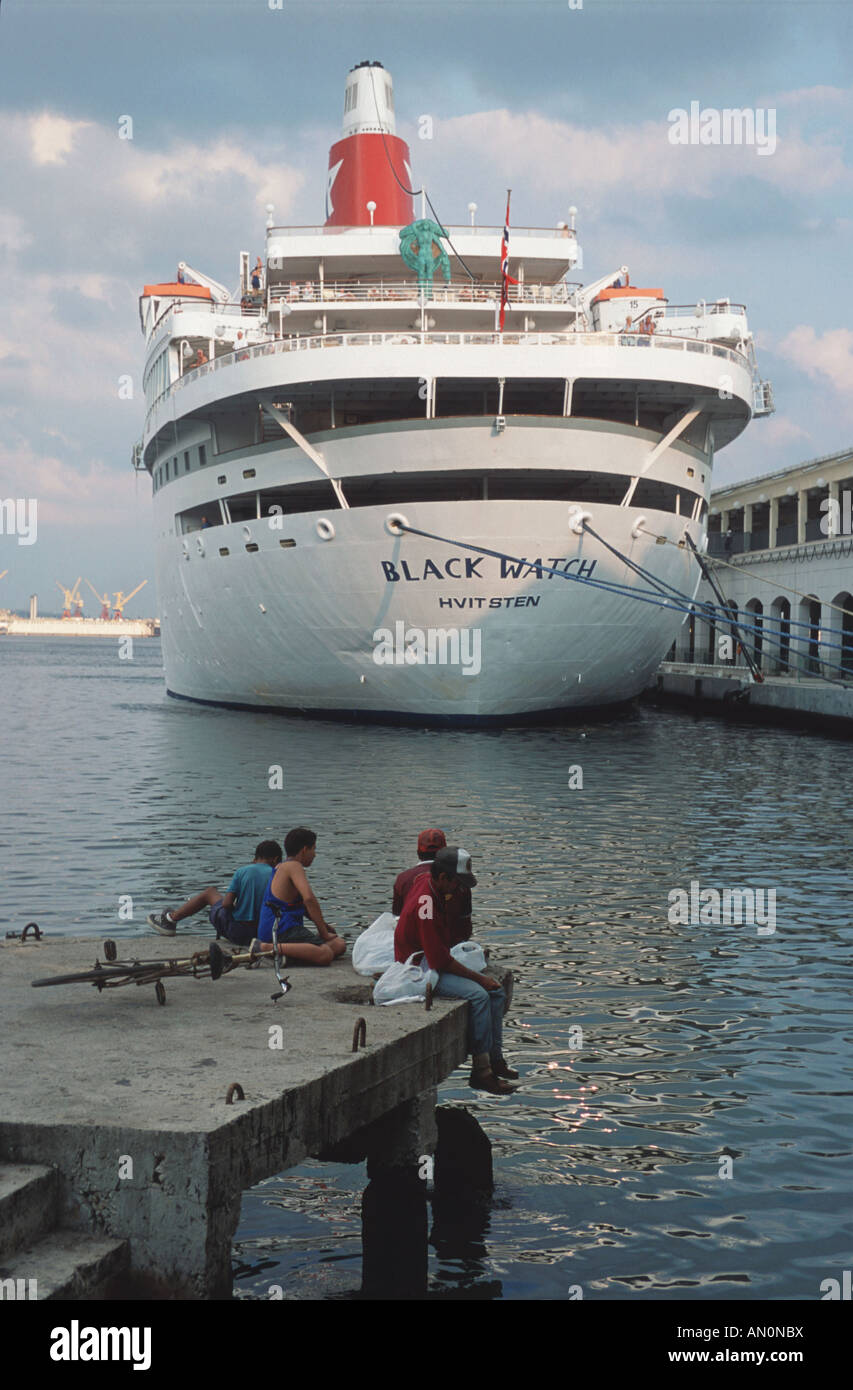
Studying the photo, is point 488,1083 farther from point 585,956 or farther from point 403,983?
point 585,956

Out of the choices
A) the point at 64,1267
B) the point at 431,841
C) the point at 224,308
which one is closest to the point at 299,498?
the point at 224,308

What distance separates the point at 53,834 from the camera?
19672mm

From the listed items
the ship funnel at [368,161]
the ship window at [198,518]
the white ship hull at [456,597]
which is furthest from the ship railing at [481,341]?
the ship funnel at [368,161]

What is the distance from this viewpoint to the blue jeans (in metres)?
7.91

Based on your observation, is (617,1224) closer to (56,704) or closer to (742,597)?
(56,704)

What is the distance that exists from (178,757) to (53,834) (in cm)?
1176

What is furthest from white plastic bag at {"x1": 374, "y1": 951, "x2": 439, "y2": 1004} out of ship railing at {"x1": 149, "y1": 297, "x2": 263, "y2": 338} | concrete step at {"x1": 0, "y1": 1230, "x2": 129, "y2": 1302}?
ship railing at {"x1": 149, "y1": 297, "x2": 263, "y2": 338}

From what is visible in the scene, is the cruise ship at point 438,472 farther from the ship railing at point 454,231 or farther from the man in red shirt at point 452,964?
the man in red shirt at point 452,964

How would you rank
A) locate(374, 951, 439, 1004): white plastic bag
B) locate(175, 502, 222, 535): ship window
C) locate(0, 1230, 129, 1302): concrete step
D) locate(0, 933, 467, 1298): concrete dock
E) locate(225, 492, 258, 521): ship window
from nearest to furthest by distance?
locate(0, 1230, 129, 1302): concrete step → locate(0, 933, 467, 1298): concrete dock → locate(374, 951, 439, 1004): white plastic bag → locate(225, 492, 258, 521): ship window → locate(175, 502, 222, 535): ship window

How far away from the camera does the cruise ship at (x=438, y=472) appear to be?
3294cm

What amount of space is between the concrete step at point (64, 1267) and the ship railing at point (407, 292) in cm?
3553

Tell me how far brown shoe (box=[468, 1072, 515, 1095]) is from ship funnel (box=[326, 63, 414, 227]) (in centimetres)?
4447

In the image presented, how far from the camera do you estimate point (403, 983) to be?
7828mm

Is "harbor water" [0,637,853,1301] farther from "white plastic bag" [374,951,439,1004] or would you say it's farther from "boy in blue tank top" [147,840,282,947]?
"white plastic bag" [374,951,439,1004]
